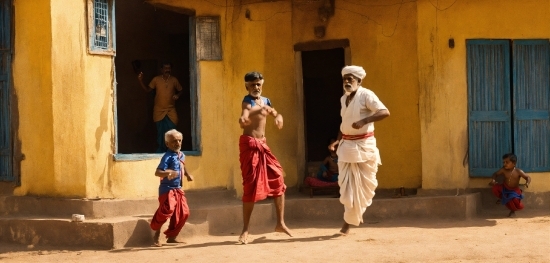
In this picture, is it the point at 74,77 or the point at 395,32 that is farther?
the point at 395,32

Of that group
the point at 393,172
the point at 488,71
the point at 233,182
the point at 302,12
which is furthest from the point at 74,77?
the point at 488,71

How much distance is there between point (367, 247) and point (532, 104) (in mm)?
4110

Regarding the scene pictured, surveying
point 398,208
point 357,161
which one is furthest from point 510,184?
point 357,161

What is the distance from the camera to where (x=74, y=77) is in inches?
395

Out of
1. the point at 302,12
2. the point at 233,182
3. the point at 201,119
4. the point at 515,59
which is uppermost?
the point at 302,12

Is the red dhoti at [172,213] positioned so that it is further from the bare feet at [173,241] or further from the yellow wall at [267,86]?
the yellow wall at [267,86]

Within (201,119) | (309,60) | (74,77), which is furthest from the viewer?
(309,60)

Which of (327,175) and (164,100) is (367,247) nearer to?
(327,175)

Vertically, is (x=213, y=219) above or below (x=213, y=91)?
below

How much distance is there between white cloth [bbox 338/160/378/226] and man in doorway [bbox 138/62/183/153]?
3692mm

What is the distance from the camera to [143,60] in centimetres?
1438

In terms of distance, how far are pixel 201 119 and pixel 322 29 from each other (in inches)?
86.1

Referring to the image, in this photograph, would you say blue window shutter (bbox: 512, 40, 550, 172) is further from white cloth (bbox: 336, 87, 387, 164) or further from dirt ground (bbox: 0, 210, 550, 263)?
white cloth (bbox: 336, 87, 387, 164)

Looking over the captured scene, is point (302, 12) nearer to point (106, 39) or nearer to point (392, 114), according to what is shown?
point (392, 114)
